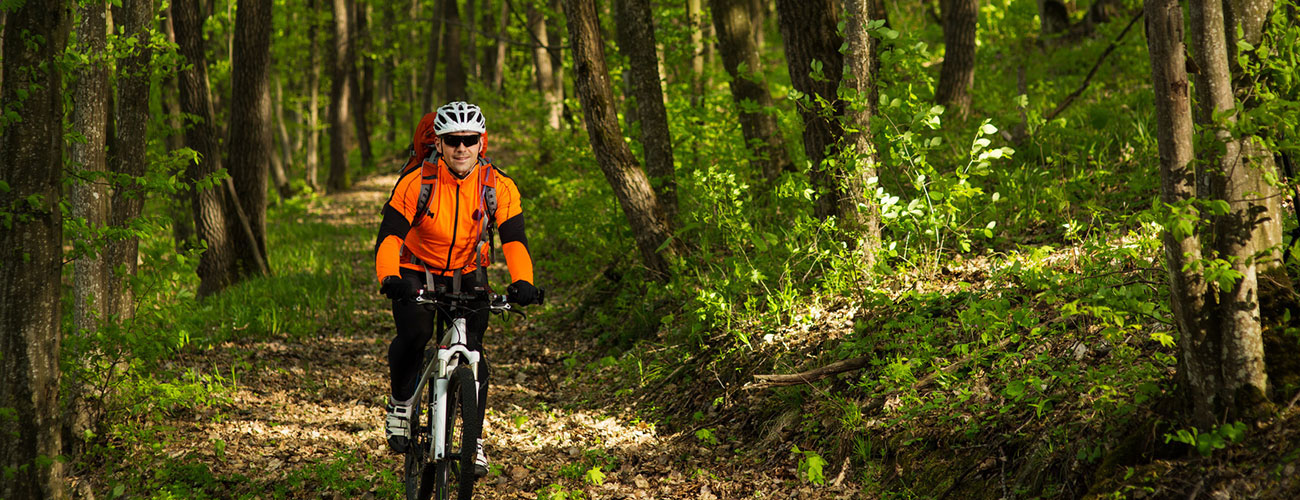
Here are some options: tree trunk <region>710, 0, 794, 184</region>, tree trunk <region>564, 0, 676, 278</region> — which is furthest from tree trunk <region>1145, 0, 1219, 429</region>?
tree trunk <region>710, 0, 794, 184</region>

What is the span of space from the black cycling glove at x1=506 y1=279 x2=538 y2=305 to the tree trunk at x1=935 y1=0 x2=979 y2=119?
7020 millimetres

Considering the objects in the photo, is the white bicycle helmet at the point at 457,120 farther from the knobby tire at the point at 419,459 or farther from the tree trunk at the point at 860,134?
the tree trunk at the point at 860,134

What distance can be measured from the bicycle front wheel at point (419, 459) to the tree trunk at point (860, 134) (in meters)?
3.00

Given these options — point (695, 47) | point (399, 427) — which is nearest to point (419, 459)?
point (399, 427)

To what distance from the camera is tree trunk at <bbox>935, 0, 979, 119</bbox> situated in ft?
32.8

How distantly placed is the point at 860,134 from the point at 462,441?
135 inches

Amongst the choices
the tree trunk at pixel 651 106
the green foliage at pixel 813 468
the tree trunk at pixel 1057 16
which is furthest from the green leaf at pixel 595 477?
the tree trunk at pixel 1057 16

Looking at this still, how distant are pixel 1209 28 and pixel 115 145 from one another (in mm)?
7404

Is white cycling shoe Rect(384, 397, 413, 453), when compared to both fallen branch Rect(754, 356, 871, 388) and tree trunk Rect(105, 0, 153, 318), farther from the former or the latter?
tree trunk Rect(105, 0, 153, 318)

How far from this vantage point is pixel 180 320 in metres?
8.27

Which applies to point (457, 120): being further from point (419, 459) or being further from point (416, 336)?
point (419, 459)

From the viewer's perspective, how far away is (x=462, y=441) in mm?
4148

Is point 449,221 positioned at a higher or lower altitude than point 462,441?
higher

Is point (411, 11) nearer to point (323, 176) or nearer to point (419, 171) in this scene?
point (323, 176)
